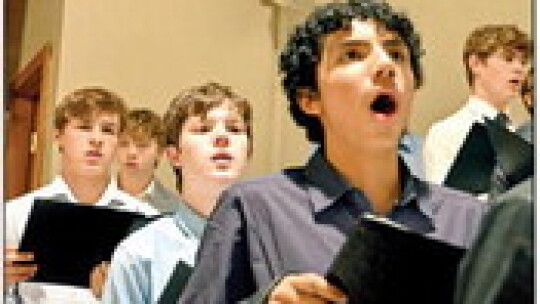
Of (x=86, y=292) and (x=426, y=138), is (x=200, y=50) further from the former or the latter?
(x=86, y=292)

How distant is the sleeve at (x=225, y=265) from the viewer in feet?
2.85

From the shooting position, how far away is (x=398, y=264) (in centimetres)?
65

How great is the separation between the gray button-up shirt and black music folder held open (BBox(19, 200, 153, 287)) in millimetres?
551

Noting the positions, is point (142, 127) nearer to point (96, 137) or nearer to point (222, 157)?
point (96, 137)

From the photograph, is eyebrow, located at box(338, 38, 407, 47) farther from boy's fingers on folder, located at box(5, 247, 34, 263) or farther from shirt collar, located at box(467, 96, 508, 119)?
shirt collar, located at box(467, 96, 508, 119)

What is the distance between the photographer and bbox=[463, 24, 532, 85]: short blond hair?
1.88m

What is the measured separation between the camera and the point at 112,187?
2051mm

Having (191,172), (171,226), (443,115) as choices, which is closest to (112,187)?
(191,172)

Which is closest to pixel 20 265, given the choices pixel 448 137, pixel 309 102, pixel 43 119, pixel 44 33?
pixel 309 102

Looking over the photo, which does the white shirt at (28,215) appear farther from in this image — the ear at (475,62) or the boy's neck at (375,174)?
the ear at (475,62)

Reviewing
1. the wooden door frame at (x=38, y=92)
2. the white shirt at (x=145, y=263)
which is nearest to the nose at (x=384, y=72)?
the white shirt at (x=145, y=263)

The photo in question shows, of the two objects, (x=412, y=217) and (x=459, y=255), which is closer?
(x=459, y=255)

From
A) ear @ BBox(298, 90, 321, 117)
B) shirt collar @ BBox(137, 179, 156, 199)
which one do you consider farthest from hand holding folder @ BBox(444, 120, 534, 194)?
shirt collar @ BBox(137, 179, 156, 199)

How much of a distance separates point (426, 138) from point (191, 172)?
595mm
